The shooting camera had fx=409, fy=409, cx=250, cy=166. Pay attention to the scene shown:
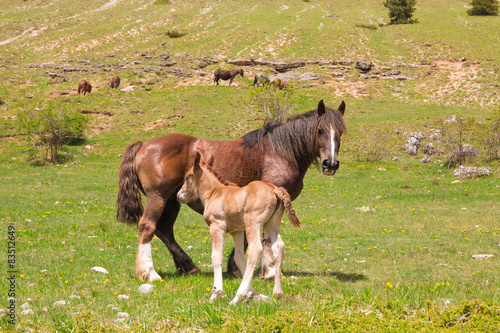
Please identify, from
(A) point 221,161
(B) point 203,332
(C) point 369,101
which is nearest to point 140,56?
(C) point 369,101

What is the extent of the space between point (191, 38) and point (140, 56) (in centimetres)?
971

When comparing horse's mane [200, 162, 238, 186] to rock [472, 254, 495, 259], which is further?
rock [472, 254, 495, 259]

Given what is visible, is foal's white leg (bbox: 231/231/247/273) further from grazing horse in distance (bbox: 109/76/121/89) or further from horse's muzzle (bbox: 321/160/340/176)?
grazing horse in distance (bbox: 109/76/121/89)

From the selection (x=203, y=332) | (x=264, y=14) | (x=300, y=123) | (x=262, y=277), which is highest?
(x=264, y=14)

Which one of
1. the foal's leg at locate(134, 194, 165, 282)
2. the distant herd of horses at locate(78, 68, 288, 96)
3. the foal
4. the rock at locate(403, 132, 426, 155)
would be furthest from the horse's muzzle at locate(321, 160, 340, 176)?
the distant herd of horses at locate(78, 68, 288, 96)

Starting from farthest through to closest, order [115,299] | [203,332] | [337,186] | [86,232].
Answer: [337,186]
[86,232]
[115,299]
[203,332]

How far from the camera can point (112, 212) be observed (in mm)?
15430

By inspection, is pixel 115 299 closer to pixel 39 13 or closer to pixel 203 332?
pixel 203 332

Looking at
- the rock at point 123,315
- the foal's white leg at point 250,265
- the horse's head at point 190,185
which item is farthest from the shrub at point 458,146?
the rock at point 123,315

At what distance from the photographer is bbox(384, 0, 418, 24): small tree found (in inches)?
2724

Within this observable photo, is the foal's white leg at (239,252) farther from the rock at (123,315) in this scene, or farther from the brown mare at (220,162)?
the rock at (123,315)

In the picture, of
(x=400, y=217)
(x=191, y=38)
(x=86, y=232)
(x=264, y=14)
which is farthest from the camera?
(x=264, y=14)

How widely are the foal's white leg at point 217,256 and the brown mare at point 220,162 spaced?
147 cm

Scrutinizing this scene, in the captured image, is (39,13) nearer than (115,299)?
No
